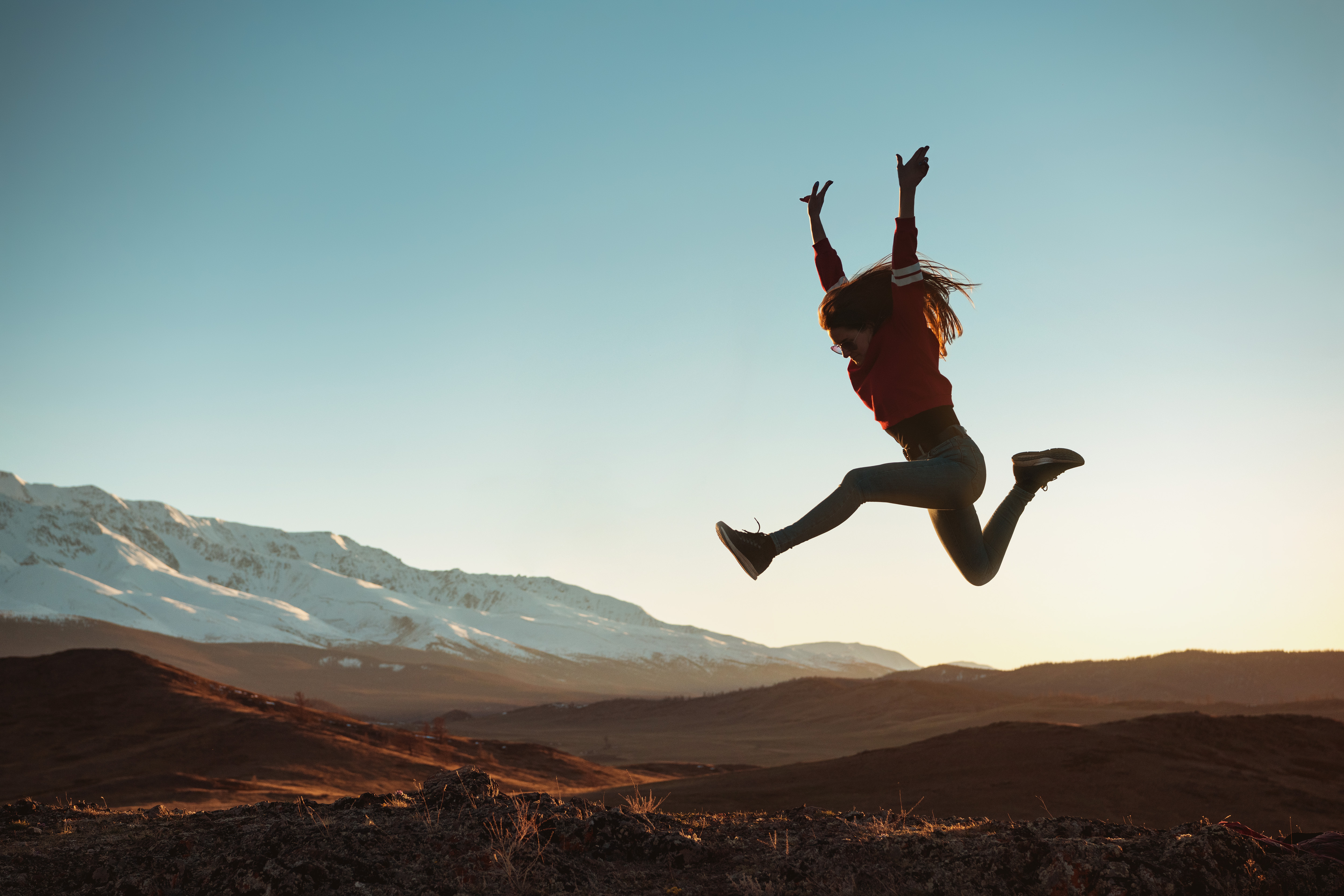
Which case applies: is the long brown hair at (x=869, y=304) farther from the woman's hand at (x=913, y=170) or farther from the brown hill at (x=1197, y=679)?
the brown hill at (x=1197, y=679)

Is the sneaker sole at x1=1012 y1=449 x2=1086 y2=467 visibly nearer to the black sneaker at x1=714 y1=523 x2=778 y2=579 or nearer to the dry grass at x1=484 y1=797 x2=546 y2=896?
the black sneaker at x1=714 y1=523 x2=778 y2=579

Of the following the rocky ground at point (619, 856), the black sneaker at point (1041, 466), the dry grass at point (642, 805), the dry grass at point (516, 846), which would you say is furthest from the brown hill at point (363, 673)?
the black sneaker at point (1041, 466)

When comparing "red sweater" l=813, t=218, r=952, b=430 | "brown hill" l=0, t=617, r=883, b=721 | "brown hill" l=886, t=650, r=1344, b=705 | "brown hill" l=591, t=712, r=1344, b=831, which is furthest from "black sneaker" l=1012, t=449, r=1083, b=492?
"brown hill" l=0, t=617, r=883, b=721

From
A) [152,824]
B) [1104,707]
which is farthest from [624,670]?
[152,824]

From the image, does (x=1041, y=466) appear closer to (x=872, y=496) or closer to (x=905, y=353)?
(x=905, y=353)

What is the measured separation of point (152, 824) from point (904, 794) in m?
13.9

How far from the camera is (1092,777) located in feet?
54.7

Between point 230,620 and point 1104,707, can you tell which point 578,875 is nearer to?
point 1104,707

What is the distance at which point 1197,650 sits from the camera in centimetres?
6506

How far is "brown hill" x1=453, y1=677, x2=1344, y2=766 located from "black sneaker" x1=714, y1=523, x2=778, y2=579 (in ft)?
105

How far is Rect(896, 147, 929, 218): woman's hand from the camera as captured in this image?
3699 mm

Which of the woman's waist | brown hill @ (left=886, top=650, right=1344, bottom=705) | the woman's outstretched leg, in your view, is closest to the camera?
the woman's outstretched leg

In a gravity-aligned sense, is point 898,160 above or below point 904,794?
above

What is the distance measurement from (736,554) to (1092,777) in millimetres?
17172
